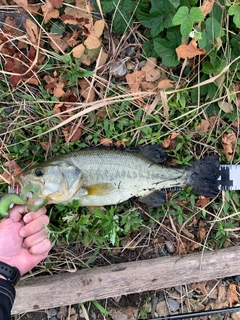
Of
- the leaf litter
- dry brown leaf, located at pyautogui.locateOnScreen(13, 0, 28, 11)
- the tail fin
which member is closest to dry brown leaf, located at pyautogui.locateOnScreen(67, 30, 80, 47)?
the leaf litter

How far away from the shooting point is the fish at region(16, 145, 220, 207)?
3.18 m

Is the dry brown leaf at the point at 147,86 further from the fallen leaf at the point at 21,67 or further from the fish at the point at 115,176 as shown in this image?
the fallen leaf at the point at 21,67

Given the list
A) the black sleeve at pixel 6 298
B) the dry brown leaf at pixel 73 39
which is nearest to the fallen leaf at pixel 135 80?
the dry brown leaf at pixel 73 39

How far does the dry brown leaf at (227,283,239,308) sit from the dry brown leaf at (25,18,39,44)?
128 inches

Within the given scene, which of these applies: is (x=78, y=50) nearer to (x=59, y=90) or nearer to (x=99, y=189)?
(x=59, y=90)

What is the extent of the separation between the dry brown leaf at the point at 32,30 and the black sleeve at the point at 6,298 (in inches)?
86.6

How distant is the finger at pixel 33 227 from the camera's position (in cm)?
309

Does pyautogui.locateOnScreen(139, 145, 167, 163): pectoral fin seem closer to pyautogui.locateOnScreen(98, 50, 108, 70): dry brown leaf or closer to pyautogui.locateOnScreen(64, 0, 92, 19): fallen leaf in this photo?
pyautogui.locateOnScreen(98, 50, 108, 70): dry brown leaf

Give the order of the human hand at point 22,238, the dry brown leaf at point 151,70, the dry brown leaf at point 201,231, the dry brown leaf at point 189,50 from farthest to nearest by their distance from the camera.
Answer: the dry brown leaf at point 201,231 → the dry brown leaf at point 151,70 → the dry brown leaf at point 189,50 → the human hand at point 22,238

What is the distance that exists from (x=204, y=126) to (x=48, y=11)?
1876 mm

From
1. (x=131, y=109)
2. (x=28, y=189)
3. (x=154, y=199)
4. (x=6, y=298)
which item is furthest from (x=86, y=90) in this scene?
(x=6, y=298)

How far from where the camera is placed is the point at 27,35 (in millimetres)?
3480

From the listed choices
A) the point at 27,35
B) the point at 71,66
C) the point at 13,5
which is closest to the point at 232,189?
the point at 71,66

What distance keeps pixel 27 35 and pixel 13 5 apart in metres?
0.35
